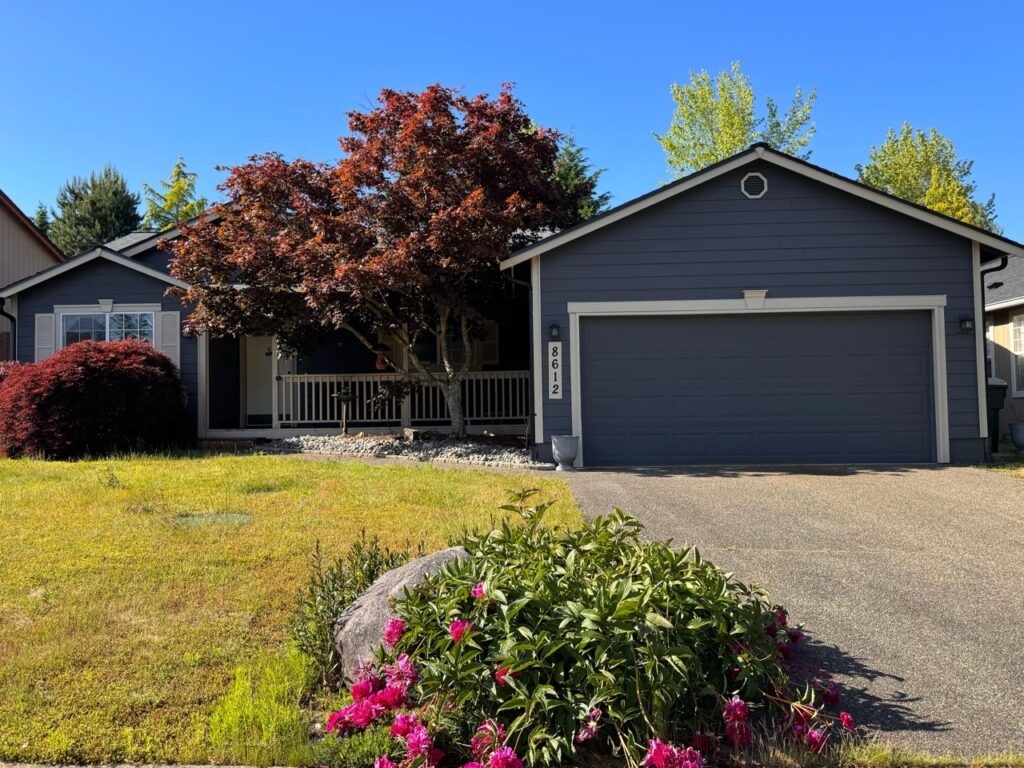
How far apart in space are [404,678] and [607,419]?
8193 mm

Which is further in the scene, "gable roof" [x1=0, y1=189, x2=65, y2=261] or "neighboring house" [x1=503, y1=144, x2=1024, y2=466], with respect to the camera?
"gable roof" [x1=0, y1=189, x2=65, y2=261]

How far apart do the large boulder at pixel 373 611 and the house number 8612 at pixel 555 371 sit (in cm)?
710

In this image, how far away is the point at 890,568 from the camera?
5.20 m

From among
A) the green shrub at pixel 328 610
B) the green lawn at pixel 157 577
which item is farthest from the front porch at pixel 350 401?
the green shrub at pixel 328 610

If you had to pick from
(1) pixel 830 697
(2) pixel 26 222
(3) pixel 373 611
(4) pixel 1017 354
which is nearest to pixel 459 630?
(3) pixel 373 611

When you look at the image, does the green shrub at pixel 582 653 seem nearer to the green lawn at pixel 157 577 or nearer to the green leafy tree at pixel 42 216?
the green lawn at pixel 157 577

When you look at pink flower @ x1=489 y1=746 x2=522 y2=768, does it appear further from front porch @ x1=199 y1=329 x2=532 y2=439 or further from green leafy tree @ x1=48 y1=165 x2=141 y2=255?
green leafy tree @ x1=48 y1=165 x2=141 y2=255

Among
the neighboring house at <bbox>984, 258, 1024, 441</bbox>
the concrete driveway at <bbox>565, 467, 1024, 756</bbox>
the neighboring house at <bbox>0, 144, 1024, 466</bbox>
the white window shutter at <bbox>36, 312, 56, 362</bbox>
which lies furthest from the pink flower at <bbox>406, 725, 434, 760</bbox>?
the neighboring house at <bbox>984, 258, 1024, 441</bbox>

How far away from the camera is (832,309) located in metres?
10.8

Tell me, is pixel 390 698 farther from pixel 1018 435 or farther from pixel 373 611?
pixel 1018 435

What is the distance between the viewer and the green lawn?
3.03m

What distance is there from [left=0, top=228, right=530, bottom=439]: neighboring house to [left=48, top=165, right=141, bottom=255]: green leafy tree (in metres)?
25.6

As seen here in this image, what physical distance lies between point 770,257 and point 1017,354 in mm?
8238

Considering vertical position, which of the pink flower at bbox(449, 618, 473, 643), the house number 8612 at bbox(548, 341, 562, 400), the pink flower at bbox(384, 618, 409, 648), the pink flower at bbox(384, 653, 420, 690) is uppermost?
the house number 8612 at bbox(548, 341, 562, 400)
